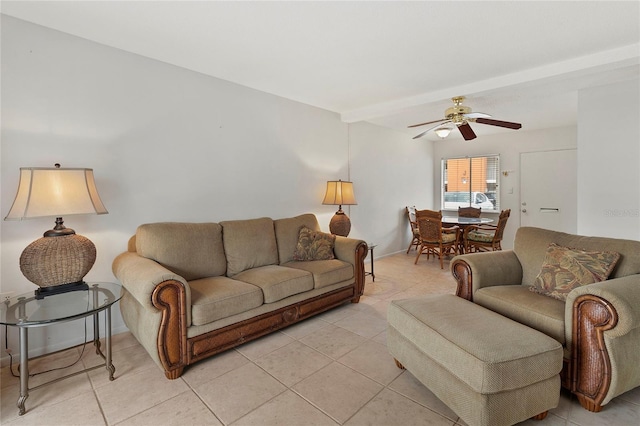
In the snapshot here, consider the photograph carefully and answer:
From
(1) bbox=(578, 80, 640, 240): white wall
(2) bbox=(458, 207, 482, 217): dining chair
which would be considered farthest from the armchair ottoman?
(2) bbox=(458, 207, 482, 217): dining chair

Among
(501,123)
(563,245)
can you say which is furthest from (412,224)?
(563,245)

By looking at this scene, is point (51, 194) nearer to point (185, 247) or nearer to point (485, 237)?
point (185, 247)

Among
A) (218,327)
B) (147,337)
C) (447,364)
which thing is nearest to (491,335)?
(447,364)

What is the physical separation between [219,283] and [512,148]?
5.89 metres

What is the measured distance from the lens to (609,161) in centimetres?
318

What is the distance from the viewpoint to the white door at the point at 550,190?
536 cm

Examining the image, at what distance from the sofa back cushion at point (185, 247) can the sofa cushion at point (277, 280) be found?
28cm

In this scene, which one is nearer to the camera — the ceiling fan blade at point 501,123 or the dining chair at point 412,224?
the ceiling fan blade at point 501,123

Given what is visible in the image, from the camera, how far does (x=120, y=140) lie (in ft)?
8.66

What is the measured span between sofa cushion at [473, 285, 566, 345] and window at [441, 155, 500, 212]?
14.3ft

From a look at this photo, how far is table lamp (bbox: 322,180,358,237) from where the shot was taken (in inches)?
163

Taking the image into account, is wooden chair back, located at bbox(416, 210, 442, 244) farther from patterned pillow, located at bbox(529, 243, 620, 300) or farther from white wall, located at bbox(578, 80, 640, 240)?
patterned pillow, located at bbox(529, 243, 620, 300)

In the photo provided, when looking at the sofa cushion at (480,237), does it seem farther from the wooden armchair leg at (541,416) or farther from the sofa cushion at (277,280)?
the wooden armchair leg at (541,416)

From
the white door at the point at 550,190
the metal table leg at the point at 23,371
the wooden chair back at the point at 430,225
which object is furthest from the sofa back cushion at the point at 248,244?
the white door at the point at 550,190
